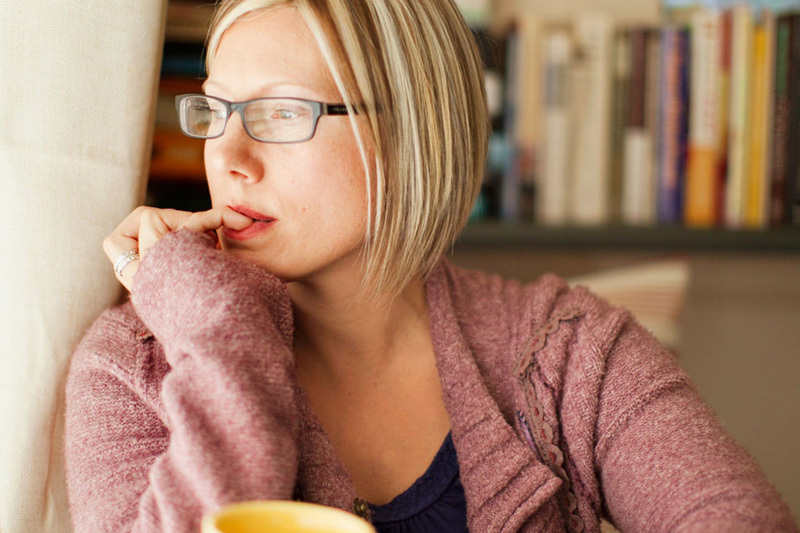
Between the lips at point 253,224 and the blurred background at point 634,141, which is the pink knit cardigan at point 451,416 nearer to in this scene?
the lips at point 253,224

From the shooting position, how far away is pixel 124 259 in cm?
100

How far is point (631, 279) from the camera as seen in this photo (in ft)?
5.62

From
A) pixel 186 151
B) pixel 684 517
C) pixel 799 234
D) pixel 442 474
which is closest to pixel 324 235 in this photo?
pixel 442 474

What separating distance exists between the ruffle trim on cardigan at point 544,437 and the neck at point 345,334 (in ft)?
0.69

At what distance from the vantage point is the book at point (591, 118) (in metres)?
1.72

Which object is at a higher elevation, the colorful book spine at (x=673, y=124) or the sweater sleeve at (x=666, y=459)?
the colorful book spine at (x=673, y=124)

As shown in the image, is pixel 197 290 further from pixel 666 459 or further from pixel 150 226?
pixel 666 459

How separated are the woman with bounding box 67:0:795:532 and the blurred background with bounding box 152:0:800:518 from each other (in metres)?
0.55

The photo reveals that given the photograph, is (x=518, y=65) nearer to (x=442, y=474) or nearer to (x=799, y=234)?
(x=799, y=234)

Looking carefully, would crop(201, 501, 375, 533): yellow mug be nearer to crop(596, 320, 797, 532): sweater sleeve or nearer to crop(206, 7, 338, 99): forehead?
crop(596, 320, 797, 532): sweater sleeve

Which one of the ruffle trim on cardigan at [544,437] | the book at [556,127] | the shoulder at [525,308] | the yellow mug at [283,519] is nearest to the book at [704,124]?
the book at [556,127]

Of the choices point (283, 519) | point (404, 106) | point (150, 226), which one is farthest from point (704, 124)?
point (283, 519)

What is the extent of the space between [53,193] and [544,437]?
2.41ft

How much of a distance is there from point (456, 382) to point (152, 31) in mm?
658
